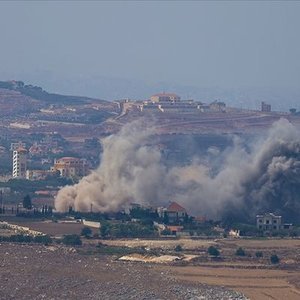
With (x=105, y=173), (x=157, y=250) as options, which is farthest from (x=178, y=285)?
(x=105, y=173)

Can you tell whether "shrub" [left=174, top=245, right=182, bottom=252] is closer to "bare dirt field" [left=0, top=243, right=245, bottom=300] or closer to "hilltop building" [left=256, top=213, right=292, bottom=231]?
"bare dirt field" [left=0, top=243, right=245, bottom=300]

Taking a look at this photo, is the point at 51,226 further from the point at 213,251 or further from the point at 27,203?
the point at 213,251

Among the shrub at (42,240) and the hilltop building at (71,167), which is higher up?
the hilltop building at (71,167)

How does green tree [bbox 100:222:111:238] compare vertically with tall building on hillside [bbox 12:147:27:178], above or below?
below

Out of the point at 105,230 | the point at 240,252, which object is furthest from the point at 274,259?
the point at 105,230

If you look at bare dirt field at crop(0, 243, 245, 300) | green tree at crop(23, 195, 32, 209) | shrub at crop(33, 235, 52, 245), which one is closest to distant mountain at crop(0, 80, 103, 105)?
green tree at crop(23, 195, 32, 209)

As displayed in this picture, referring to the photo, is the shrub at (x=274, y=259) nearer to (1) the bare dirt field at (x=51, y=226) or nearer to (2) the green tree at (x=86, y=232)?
(2) the green tree at (x=86, y=232)

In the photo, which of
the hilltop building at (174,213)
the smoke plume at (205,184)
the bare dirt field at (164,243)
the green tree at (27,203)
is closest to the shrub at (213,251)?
the bare dirt field at (164,243)
